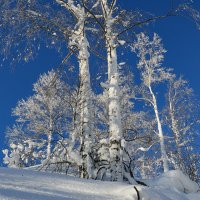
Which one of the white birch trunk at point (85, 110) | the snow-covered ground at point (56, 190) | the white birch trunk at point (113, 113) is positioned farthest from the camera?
the white birch trunk at point (85, 110)

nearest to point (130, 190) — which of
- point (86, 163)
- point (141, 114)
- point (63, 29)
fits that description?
point (86, 163)

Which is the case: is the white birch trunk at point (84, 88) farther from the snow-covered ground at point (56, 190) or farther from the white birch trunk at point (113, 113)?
the snow-covered ground at point (56, 190)

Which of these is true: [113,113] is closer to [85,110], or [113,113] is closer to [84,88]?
[85,110]

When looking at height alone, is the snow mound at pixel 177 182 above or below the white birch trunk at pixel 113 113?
below

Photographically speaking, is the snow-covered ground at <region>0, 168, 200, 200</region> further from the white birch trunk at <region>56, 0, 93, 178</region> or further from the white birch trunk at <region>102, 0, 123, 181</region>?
the white birch trunk at <region>56, 0, 93, 178</region>

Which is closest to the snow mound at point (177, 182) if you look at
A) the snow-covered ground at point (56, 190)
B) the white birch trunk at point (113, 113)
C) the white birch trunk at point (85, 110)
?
the white birch trunk at point (113, 113)

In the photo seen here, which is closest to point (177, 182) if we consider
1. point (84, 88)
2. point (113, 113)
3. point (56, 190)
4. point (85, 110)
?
point (113, 113)

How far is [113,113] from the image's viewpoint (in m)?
5.83

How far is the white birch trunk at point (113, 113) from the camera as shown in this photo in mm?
5293

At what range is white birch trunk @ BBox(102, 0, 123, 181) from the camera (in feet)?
17.4

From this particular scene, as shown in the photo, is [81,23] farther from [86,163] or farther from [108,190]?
[108,190]

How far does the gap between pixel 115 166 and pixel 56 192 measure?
2.51 metres

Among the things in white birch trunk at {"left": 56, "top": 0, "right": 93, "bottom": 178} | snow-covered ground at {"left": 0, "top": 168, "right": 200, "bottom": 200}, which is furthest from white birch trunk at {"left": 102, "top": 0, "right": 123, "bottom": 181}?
snow-covered ground at {"left": 0, "top": 168, "right": 200, "bottom": 200}

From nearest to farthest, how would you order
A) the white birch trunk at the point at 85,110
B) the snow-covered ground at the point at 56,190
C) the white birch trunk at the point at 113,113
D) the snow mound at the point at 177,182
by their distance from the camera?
1. the snow-covered ground at the point at 56,190
2. the white birch trunk at the point at 113,113
3. the snow mound at the point at 177,182
4. the white birch trunk at the point at 85,110
